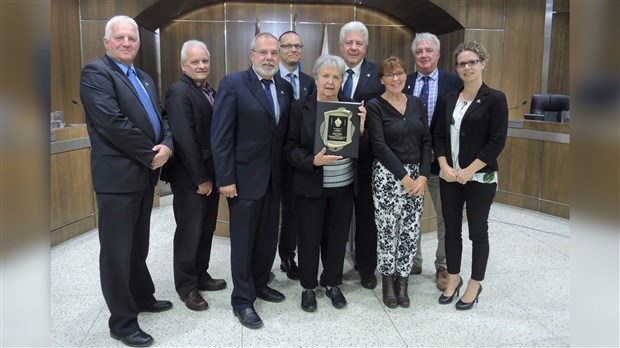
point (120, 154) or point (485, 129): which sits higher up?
point (485, 129)

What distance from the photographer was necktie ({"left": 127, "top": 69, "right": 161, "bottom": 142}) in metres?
2.28

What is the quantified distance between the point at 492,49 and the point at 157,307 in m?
6.03

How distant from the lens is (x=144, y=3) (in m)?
5.90

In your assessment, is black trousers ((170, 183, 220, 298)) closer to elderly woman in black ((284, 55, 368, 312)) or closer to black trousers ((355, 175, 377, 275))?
elderly woman in black ((284, 55, 368, 312))

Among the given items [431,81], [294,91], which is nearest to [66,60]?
[294,91]

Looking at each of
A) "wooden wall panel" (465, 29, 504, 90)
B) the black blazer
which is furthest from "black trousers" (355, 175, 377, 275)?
"wooden wall panel" (465, 29, 504, 90)

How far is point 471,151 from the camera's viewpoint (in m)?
2.56

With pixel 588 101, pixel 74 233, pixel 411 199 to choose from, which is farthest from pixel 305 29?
pixel 588 101

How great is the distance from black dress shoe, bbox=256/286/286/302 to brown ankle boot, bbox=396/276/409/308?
0.75 meters

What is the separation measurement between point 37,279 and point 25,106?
0.46 feet

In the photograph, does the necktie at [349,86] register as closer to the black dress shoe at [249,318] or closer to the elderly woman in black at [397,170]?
the elderly woman in black at [397,170]

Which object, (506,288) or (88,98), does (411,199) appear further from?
(88,98)

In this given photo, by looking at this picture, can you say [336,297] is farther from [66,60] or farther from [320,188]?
[66,60]

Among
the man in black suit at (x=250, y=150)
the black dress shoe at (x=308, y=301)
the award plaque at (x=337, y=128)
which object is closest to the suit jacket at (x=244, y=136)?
the man in black suit at (x=250, y=150)
